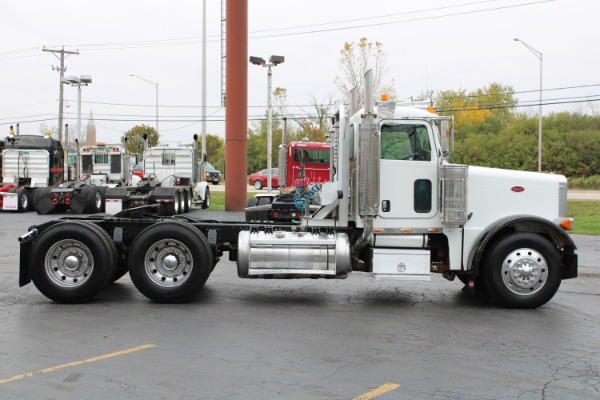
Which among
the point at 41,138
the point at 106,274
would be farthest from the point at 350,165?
the point at 41,138

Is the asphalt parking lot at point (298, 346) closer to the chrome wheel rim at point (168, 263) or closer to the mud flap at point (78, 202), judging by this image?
the chrome wheel rim at point (168, 263)

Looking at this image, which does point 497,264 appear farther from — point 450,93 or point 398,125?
point 450,93

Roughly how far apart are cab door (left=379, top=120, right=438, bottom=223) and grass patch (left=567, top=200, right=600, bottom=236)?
1363 cm

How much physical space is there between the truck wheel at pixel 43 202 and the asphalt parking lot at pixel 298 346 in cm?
1659

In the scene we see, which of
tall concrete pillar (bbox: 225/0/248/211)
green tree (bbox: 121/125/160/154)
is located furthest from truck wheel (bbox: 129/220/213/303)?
green tree (bbox: 121/125/160/154)

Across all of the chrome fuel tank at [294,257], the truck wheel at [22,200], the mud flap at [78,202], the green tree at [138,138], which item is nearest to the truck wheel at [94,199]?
the mud flap at [78,202]

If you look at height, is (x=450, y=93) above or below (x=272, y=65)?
above

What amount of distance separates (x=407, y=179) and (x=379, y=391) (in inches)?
157

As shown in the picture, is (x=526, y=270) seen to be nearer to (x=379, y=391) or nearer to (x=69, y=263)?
(x=379, y=391)

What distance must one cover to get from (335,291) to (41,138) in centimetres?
2435

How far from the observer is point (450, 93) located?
66125 mm

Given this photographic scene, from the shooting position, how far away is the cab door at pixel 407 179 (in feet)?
29.3

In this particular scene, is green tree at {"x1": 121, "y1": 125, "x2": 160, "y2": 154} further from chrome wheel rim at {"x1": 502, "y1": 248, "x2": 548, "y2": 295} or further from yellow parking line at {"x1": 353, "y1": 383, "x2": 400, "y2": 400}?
yellow parking line at {"x1": 353, "y1": 383, "x2": 400, "y2": 400}

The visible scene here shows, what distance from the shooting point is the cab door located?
8930 millimetres
